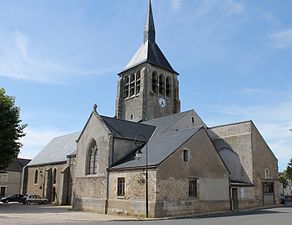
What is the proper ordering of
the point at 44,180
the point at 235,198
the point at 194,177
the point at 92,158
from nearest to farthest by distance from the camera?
the point at 194,177 < the point at 235,198 < the point at 92,158 < the point at 44,180

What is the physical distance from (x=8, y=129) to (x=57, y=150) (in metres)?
14.0

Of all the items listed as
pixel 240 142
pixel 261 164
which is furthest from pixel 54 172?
pixel 261 164

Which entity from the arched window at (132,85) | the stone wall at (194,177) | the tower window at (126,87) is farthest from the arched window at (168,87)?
the stone wall at (194,177)

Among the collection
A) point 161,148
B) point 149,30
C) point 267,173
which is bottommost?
point 267,173

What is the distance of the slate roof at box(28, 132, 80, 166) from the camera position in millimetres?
39312

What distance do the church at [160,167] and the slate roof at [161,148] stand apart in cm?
7

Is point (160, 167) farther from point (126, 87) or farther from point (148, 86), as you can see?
point (126, 87)

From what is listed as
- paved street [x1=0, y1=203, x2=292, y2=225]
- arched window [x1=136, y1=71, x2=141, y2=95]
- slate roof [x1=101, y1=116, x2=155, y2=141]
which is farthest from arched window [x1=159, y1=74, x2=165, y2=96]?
paved street [x1=0, y1=203, x2=292, y2=225]

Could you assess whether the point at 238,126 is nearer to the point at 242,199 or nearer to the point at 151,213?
the point at 242,199

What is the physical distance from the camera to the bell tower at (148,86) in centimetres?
3941

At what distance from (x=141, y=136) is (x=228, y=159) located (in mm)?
9004

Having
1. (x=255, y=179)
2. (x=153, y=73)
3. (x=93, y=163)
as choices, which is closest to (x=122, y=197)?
(x=93, y=163)

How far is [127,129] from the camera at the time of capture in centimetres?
2736

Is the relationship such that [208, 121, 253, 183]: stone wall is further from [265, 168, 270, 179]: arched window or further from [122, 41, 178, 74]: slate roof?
[122, 41, 178, 74]: slate roof
